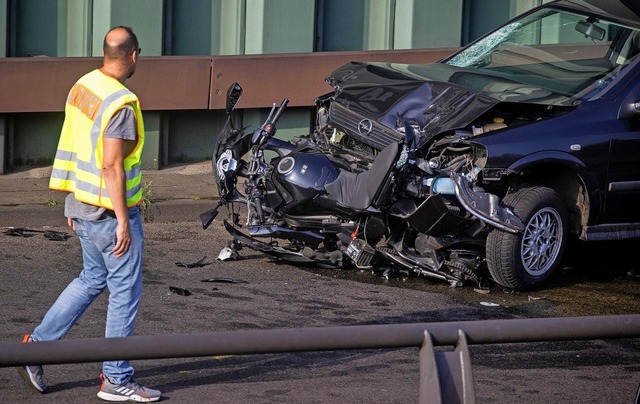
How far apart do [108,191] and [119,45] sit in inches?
27.7

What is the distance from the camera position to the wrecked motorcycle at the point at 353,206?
26.2 ft

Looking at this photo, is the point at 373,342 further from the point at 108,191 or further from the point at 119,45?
the point at 119,45

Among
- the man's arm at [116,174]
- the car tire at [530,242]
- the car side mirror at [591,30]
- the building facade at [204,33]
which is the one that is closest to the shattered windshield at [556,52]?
the car side mirror at [591,30]

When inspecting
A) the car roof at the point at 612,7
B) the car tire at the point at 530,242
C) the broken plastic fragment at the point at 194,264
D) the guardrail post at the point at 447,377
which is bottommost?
the broken plastic fragment at the point at 194,264

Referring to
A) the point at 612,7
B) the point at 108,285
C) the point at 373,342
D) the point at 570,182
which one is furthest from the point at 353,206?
the point at 373,342

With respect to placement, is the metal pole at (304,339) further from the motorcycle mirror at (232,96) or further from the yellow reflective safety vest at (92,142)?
the motorcycle mirror at (232,96)

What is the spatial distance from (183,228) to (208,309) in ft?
8.59

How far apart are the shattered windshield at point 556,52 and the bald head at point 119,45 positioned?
13.9 ft

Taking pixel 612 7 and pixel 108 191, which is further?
pixel 612 7

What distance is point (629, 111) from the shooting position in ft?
28.6

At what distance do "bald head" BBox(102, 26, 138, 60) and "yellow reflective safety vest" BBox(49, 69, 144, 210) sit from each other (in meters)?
0.12

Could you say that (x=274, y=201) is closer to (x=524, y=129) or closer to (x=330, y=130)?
(x=330, y=130)

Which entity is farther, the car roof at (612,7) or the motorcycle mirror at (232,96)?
the car roof at (612,7)

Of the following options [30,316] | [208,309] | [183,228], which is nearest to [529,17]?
[183,228]
